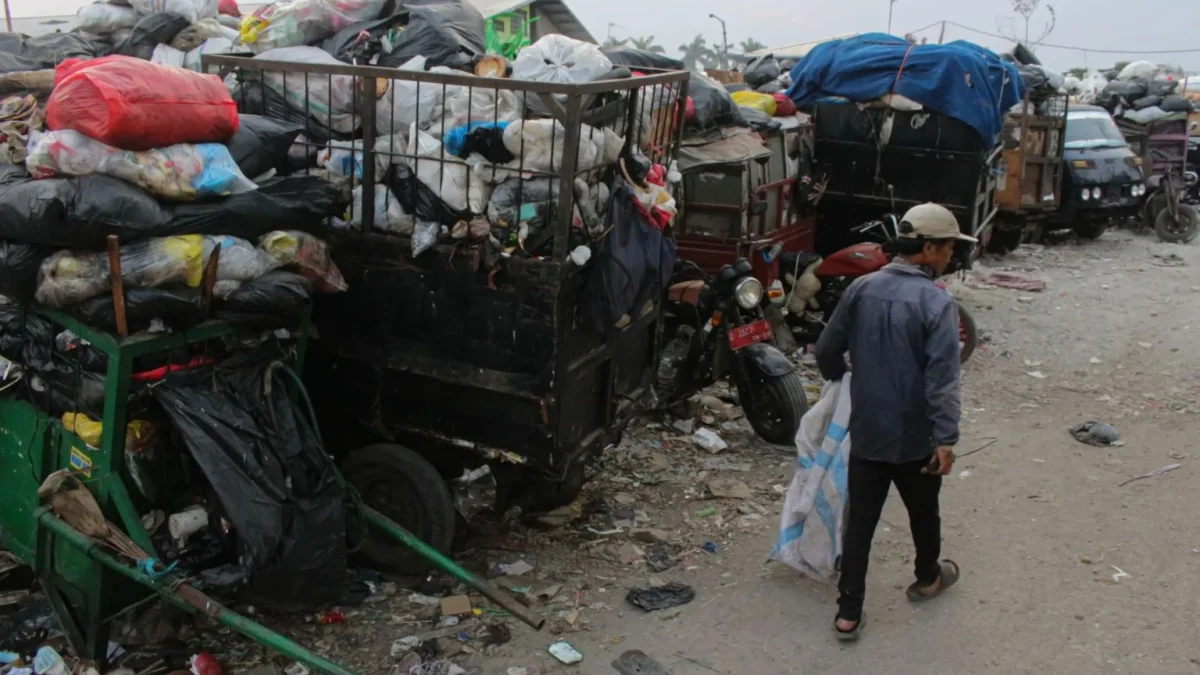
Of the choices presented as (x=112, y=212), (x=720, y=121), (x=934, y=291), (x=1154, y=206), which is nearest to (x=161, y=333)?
(x=112, y=212)

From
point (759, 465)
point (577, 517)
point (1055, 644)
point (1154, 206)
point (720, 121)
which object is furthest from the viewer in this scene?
point (1154, 206)

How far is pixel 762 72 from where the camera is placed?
11.7m

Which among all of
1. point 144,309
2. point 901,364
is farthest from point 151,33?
point 901,364

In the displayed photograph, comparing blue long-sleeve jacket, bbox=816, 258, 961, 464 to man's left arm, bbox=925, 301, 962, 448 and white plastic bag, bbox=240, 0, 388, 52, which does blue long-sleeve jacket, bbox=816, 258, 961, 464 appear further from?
white plastic bag, bbox=240, 0, 388, 52

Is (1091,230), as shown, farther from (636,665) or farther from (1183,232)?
(636,665)

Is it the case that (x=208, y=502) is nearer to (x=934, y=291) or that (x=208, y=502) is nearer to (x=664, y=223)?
(x=664, y=223)

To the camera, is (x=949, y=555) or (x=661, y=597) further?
(x=949, y=555)

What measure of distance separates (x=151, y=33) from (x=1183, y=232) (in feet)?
41.1

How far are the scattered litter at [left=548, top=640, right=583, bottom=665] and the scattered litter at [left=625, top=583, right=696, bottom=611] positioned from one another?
444mm

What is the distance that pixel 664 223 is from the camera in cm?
446

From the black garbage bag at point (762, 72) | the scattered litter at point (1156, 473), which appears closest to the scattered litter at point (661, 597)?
the scattered litter at point (1156, 473)

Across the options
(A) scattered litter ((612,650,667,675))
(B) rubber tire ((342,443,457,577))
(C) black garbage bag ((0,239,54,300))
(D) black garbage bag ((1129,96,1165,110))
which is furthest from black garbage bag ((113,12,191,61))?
(D) black garbage bag ((1129,96,1165,110))

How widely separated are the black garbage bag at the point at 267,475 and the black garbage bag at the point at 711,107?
4608 millimetres

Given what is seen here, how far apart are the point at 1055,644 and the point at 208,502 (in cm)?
322
